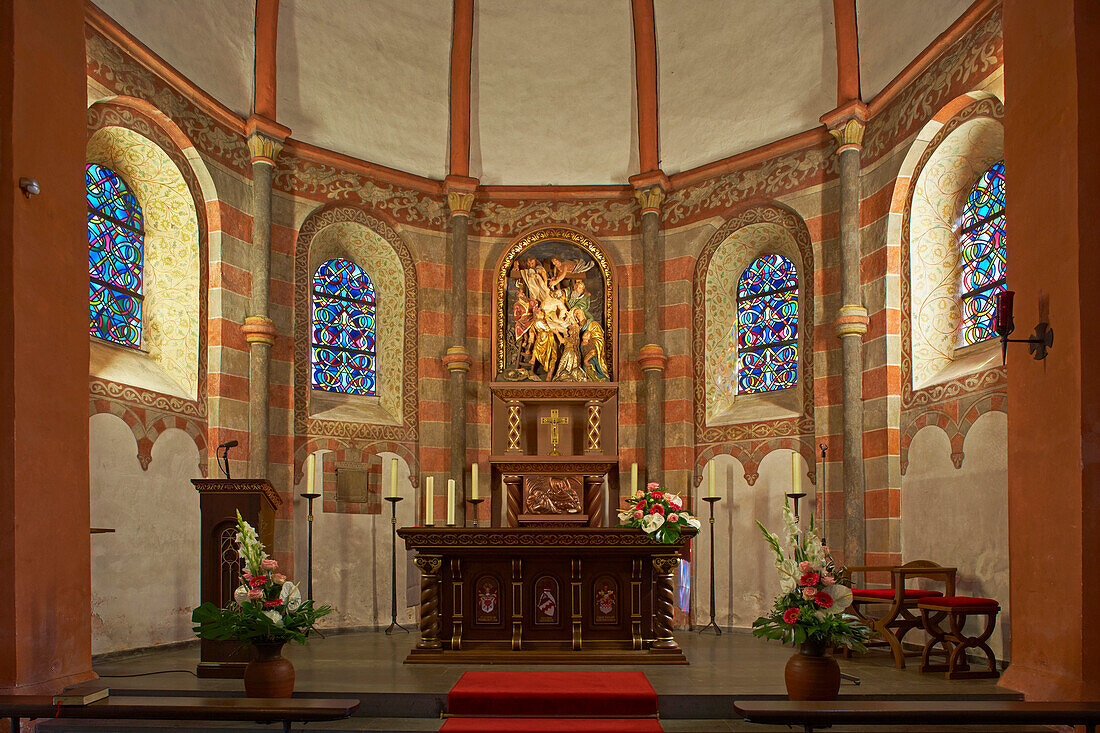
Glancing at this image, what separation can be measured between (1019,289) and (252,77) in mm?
10083

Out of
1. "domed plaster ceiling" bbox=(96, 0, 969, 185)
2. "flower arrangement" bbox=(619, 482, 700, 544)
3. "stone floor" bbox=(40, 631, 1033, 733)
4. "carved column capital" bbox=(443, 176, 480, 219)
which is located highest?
"domed plaster ceiling" bbox=(96, 0, 969, 185)

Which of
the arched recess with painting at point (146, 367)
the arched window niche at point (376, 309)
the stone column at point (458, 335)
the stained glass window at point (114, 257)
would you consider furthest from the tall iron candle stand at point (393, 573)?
the stained glass window at point (114, 257)

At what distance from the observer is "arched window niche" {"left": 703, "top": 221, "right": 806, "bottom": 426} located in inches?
514

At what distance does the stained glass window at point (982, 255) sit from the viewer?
1030 cm

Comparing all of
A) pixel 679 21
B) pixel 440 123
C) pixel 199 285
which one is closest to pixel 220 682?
pixel 199 285

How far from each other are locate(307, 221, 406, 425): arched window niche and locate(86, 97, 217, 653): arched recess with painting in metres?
1.95

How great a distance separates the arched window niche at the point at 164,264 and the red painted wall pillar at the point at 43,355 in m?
3.35

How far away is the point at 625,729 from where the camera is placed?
6801mm

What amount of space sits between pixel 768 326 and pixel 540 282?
11.4ft

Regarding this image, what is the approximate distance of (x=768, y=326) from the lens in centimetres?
1343

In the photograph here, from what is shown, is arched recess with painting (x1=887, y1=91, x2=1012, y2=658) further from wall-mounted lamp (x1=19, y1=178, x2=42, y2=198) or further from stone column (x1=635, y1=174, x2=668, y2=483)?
wall-mounted lamp (x1=19, y1=178, x2=42, y2=198)

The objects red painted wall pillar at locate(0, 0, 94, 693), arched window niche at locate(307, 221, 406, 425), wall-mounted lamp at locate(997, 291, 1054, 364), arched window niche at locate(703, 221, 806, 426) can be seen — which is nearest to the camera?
red painted wall pillar at locate(0, 0, 94, 693)

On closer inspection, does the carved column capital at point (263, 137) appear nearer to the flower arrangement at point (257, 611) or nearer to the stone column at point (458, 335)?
the stone column at point (458, 335)

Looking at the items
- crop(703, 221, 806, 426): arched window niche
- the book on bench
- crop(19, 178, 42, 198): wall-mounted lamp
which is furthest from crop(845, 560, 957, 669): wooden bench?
crop(19, 178, 42, 198): wall-mounted lamp
